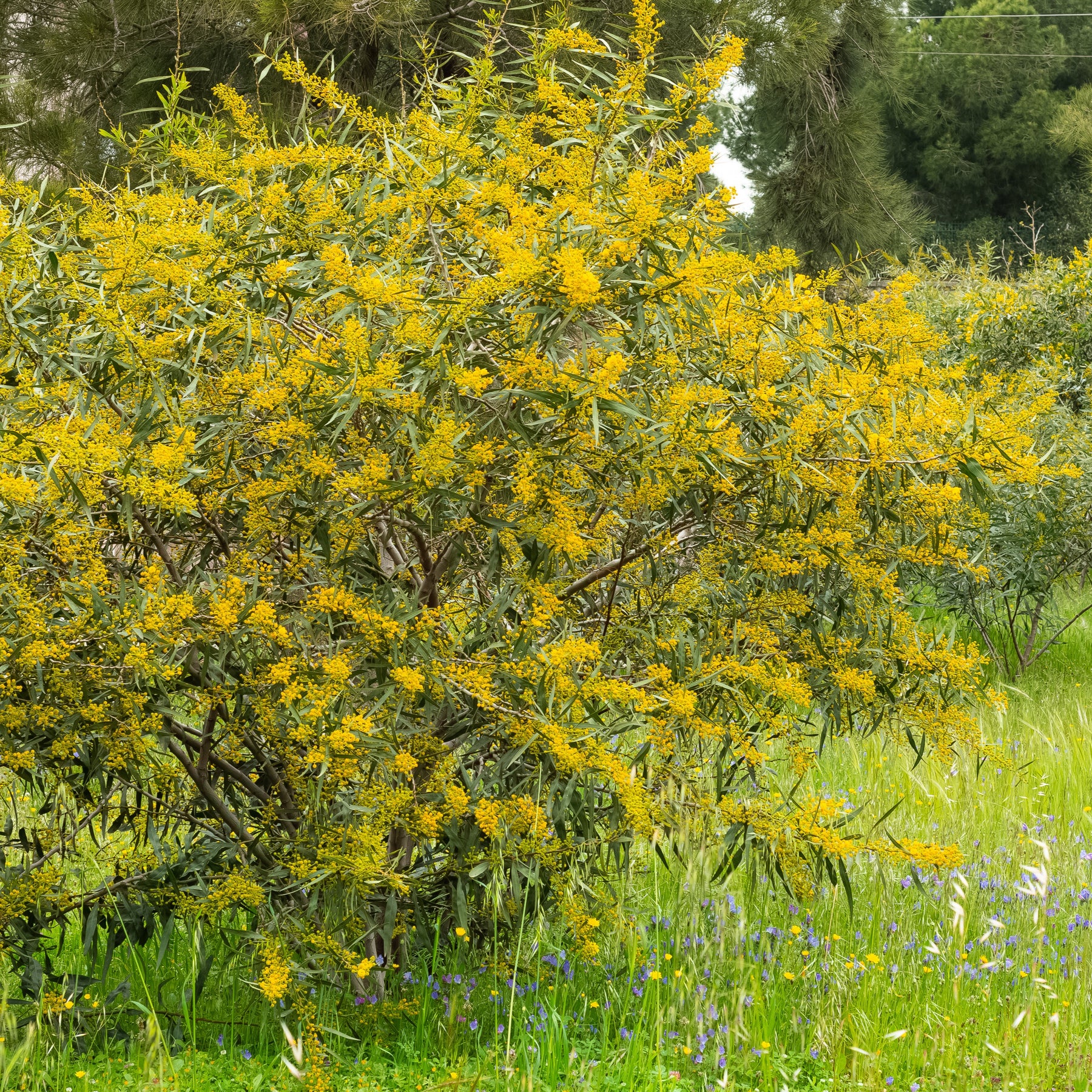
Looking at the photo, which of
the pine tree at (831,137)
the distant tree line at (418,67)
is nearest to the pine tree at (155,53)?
the distant tree line at (418,67)

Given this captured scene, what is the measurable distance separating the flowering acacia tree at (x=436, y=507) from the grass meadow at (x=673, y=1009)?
218 millimetres

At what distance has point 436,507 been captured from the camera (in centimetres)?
263

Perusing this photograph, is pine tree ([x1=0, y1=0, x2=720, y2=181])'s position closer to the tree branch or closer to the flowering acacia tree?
the flowering acacia tree

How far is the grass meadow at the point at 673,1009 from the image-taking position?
276 cm

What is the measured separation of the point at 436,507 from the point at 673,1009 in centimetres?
144

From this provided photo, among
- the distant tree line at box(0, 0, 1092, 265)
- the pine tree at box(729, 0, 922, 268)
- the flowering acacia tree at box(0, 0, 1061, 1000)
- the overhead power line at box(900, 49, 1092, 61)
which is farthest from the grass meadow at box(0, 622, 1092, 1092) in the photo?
the overhead power line at box(900, 49, 1092, 61)

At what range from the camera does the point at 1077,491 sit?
24.3 feet

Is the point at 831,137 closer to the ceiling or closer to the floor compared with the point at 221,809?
closer to the ceiling

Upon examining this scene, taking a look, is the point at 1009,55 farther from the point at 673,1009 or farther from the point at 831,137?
the point at 673,1009

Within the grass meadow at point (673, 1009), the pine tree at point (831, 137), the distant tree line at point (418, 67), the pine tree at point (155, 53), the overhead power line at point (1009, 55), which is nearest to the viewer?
the grass meadow at point (673, 1009)

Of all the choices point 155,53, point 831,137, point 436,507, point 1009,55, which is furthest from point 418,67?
point 1009,55

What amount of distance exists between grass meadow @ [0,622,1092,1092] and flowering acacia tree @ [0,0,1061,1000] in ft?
0.72

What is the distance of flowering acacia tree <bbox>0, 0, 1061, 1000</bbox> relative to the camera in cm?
245

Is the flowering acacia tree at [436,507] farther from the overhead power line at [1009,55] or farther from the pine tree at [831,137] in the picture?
the overhead power line at [1009,55]
